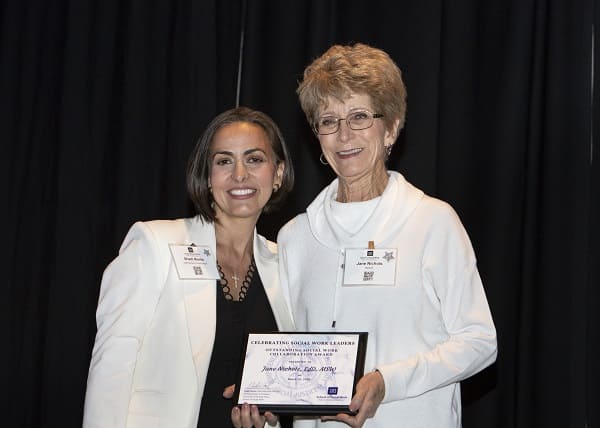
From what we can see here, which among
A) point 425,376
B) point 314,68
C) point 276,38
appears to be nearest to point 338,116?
point 314,68

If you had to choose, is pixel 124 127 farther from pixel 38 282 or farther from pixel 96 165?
pixel 38 282

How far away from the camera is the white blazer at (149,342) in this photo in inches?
114

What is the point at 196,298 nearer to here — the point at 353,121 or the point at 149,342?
the point at 149,342

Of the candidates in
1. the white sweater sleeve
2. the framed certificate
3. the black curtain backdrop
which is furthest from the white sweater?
the black curtain backdrop

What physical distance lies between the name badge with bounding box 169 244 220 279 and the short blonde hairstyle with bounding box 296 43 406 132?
0.65 metres

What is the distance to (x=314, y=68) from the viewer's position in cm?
305

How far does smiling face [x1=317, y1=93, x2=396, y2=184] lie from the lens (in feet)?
9.75

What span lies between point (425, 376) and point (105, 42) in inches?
113

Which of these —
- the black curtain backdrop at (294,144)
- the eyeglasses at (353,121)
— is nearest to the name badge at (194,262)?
the eyeglasses at (353,121)

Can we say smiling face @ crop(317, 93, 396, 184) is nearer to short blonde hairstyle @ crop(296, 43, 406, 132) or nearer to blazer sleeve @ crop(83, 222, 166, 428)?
short blonde hairstyle @ crop(296, 43, 406, 132)

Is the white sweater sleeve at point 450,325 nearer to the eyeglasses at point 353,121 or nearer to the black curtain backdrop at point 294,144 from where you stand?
the eyeglasses at point 353,121

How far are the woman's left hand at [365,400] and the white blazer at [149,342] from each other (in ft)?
1.90

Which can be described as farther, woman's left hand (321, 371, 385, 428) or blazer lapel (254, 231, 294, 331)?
blazer lapel (254, 231, 294, 331)

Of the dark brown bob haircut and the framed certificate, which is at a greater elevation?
the dark brown bob haircut
